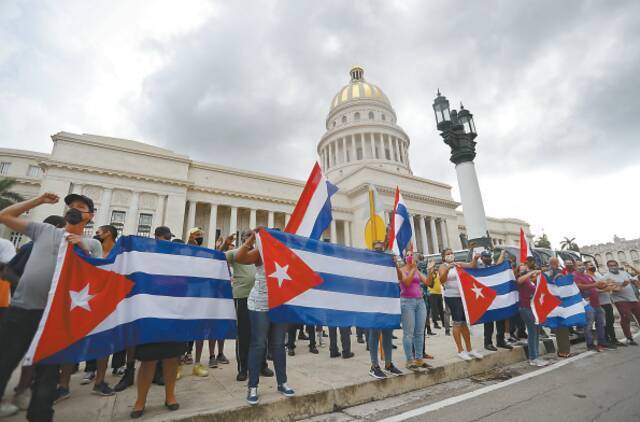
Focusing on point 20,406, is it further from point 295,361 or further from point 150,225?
point 150,225

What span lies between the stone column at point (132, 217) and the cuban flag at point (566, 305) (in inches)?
1143

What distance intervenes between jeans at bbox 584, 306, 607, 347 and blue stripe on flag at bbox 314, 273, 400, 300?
17.2 ft

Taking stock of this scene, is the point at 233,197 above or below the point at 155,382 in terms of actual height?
above

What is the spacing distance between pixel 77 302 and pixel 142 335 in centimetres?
66

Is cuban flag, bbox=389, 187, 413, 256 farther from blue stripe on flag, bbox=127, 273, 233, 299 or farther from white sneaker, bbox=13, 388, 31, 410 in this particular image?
white sneaker, bbox=13, 388, 31, 410

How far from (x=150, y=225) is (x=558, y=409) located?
29789 millimetres

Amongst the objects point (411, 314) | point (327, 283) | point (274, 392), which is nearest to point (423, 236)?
point (411, 314)

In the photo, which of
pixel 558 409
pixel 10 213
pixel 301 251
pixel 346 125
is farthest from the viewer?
pixel 346 125

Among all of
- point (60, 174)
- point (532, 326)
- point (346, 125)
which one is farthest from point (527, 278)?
point (346, 125)

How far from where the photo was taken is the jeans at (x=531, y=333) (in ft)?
17.8

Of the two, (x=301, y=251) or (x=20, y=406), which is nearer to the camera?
(x=20, y=406)

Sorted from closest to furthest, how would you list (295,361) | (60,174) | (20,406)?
1. (20,406)
2. (295,361)
3. (60,174)

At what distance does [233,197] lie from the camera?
31.5 meters

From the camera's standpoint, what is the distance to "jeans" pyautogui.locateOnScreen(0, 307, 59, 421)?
2346 millimetres
